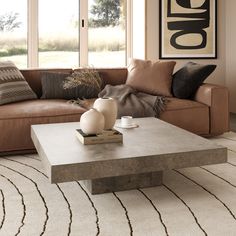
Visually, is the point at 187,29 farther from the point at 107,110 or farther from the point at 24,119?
the point at 107,110

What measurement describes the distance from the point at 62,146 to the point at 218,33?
3.82m

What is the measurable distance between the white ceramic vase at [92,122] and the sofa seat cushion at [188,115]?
131 centimetres

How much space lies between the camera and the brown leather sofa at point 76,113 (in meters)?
3.16

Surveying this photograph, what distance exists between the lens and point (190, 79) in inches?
151

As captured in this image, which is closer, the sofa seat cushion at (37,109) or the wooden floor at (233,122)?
the sofa seat cushion at (37,109)

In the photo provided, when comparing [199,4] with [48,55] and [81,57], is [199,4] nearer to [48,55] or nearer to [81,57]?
[81,57]

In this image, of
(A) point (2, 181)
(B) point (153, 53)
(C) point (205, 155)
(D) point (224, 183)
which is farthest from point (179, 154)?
(B) point (153, 53)

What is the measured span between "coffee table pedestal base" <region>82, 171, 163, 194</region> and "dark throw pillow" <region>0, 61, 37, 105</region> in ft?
4.73

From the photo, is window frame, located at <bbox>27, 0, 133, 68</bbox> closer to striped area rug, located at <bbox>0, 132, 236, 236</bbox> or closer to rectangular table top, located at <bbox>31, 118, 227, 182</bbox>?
striped area rug, located at <bbox>0, 132, 236, 236</bbox>

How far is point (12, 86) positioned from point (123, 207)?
197cm

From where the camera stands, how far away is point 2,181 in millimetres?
2629

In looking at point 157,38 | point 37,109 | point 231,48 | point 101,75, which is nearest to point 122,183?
point 37,109

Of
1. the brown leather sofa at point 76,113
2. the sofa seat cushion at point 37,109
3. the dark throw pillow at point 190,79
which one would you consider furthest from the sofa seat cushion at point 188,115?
the sofa seat cushion at point 37,109

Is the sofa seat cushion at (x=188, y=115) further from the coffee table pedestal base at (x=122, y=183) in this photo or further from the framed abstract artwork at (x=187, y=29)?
the framed abstract artwork at (x=187, y=29)
